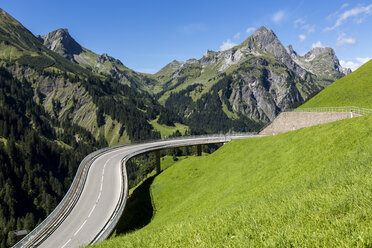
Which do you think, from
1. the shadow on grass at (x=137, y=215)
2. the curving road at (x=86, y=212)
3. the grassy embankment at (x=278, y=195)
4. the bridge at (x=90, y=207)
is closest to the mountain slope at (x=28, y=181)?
the bridge at (x=90, y=207)

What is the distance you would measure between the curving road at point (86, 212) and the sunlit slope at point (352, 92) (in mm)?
54186

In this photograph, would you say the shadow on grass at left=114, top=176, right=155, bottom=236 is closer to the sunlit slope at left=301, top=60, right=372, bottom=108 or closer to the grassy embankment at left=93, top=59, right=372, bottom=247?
the grassy embankment at left=93, top=59, right=372, bottom=247

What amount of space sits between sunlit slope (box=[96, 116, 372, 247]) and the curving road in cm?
737

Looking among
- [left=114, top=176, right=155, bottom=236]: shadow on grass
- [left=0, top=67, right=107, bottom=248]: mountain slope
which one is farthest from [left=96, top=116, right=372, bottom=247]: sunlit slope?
[left=0, top=67, right=107, bottom=248]: mountain slope

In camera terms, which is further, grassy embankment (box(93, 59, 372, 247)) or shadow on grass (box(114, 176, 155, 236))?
shadow on grass (box(114, 176, 155, 236))

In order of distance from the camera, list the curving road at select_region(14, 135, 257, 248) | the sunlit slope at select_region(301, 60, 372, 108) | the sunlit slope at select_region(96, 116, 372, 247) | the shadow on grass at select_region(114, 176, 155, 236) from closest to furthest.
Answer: the sunlit slope at select_region(96, 116, 372, 247), the curving road at select_region(14, 135, 257, 248), the shadow on grass at select_region(114, 176, 155, 236), the sunlit slope at select_region(301, 60, 372, 108)

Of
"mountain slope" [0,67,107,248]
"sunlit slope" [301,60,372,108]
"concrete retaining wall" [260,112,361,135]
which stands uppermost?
"sunlit slope" [301,60,372,108]

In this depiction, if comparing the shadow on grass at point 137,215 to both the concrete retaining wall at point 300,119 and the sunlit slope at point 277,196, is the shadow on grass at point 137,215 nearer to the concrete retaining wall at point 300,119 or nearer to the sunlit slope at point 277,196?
the sunlit slope at point 277,196

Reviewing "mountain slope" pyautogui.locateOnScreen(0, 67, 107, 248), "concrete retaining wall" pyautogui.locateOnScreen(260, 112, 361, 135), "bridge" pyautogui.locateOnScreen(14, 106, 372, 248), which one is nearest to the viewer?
"bridge" pyautogui.locateOnScreen(14, 106, 372, 248)

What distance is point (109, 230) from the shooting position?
2616cm

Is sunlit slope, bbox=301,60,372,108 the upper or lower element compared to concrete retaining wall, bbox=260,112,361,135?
upper

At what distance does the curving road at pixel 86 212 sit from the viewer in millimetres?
25578

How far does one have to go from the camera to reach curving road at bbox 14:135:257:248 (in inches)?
1007

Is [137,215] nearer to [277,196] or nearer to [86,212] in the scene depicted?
[86,212]
